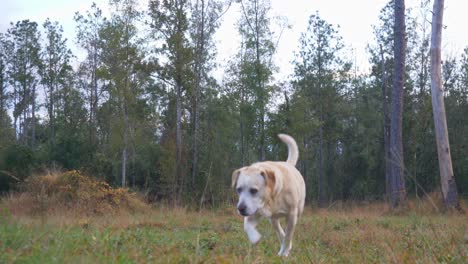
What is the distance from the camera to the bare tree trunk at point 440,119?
1603 centimetres

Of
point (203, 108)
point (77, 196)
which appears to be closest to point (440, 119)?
point (77, 196)

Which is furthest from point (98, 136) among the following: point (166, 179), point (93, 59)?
point (166, 179)

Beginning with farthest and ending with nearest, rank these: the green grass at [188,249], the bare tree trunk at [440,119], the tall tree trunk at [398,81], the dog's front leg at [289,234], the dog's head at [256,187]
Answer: the tall tree trunk at [398,81] → the bare tree trunk at [440,119] → the dog's front leg at [289,234] → the dog's head at [256,187] → the green grass at [188,249]

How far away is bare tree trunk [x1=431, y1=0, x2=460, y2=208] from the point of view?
52.6 feet

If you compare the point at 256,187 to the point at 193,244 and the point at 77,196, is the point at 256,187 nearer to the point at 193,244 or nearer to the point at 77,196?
the point at 193,244

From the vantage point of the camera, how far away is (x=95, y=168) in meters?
31.0

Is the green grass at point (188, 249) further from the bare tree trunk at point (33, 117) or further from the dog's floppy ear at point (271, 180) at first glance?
the bare tree trunk at point (33, 117)

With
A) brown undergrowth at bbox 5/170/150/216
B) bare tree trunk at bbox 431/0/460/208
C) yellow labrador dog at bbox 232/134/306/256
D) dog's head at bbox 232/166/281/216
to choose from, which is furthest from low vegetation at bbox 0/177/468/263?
brown undergrowth at bbox 5/170/150/216

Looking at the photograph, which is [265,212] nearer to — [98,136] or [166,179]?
[166,179]

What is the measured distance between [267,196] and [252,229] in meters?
0.54

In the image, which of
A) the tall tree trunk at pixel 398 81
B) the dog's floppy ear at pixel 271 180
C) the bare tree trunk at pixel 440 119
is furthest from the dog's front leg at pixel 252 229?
the tall tree trunk at pixel 398 81

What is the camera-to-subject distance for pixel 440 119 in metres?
16.3

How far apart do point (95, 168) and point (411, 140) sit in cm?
2203

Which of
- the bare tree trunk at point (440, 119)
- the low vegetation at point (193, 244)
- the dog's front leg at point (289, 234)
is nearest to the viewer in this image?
the low vegetation at point (193, 244)
